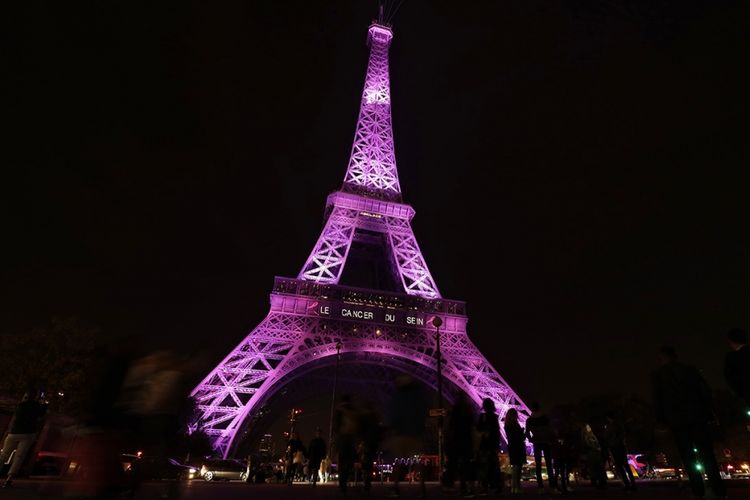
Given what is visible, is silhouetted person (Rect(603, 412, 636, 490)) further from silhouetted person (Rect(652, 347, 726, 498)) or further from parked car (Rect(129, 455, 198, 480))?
parked car (Rect(129, 455, 198, 480))

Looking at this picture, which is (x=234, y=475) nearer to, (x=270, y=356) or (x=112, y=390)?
(x=270, y=356)

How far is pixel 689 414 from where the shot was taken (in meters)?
5.68

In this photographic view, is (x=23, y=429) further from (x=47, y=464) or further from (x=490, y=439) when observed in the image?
(x=47, y=464)

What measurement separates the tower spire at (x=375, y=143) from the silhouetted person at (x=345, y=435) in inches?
1318

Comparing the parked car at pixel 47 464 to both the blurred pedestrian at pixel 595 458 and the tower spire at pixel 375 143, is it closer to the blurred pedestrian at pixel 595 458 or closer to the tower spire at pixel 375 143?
the blurred pedestrian at pixel 595 458

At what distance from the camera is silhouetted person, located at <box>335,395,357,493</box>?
8492mm

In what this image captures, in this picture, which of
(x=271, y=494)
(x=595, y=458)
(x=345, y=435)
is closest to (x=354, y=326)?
(x=595, y=458)

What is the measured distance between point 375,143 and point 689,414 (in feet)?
143

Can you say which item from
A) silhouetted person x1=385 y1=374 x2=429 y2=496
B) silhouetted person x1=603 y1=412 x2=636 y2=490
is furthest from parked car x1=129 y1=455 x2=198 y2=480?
silhouetted person x1=603 y1=412 x2=636 y2=490

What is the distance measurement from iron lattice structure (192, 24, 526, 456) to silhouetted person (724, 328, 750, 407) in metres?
25.6

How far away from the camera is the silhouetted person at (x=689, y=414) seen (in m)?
5.57

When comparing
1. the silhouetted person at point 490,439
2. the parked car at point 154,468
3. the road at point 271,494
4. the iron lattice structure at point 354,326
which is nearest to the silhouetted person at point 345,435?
the road at point 271,494

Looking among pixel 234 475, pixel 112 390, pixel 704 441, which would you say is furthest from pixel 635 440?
pixel 112 390

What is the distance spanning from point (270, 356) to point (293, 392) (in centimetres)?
1273
